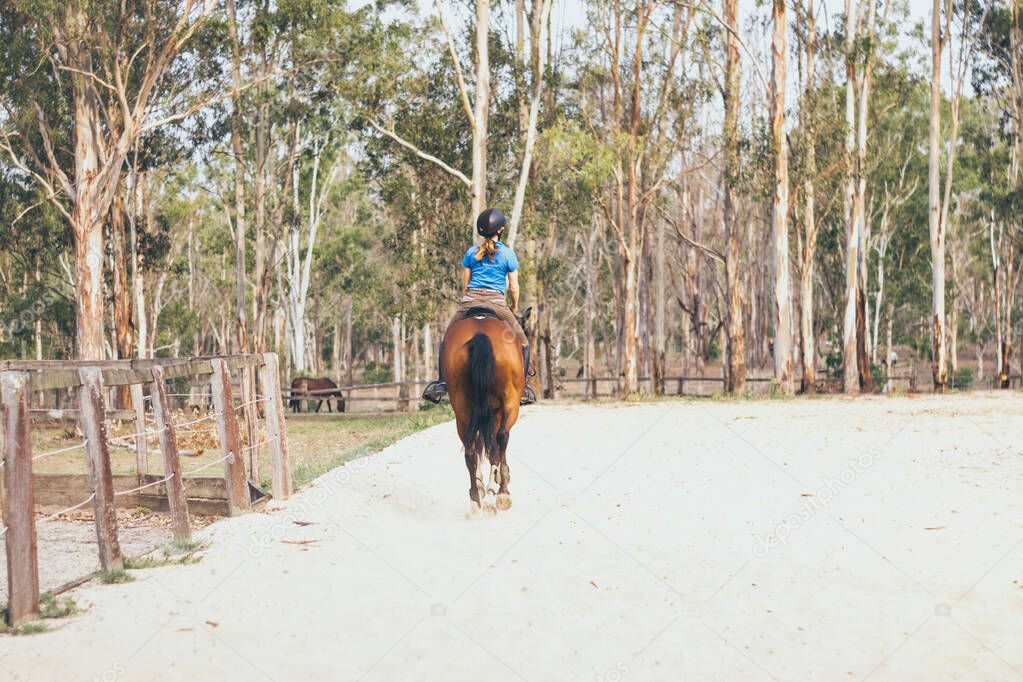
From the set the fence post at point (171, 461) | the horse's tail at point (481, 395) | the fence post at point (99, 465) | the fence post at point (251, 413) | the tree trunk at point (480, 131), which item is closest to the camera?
the fence post at point (99, 465)

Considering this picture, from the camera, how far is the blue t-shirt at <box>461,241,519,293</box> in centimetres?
880

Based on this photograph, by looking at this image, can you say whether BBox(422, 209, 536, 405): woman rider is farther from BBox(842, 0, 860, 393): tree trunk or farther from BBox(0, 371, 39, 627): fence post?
BBox(842, 0, 860, 393): tree trunk

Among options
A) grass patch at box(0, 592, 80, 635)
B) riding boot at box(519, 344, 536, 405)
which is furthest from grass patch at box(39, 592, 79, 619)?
riding boot at box(519, 344, 536, 405)

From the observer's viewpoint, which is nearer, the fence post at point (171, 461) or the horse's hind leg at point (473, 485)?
the fence post at point (171, 461)

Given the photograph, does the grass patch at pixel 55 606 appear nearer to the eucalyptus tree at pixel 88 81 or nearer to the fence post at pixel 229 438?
the fence post at pixel 229 438

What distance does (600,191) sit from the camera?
34.2 metres

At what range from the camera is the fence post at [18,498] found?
5.26 meters

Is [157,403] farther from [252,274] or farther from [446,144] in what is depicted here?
[252,274]

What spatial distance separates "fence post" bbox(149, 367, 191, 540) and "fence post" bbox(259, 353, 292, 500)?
193cm

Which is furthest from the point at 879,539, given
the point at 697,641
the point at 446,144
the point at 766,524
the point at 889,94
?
the point at 889,94

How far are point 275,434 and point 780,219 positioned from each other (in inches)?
809

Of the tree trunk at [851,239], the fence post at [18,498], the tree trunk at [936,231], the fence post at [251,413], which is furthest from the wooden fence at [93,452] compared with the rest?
the tree trunk at [851,239]

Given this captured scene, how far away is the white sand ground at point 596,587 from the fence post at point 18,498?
12.0 inches

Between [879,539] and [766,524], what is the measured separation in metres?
0.92
